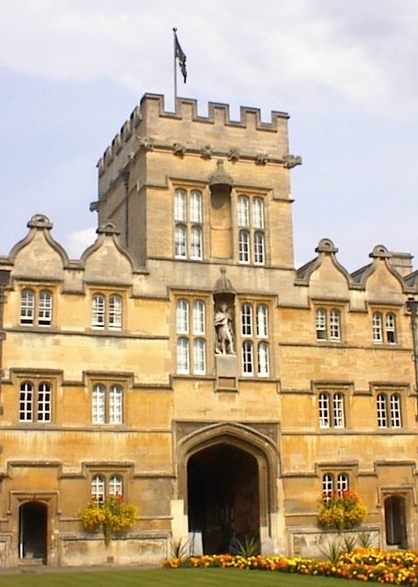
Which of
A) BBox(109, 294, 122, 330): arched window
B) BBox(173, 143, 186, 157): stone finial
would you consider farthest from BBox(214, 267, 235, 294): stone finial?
BBox(173, 143, 186, 157): stone finial

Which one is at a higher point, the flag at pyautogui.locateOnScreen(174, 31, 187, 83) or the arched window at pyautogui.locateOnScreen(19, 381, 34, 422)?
the flag at pyautogui.locateOnScreen(174, 31, 187, 83)

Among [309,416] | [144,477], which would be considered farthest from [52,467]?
[309,416]

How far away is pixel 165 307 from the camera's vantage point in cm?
3152

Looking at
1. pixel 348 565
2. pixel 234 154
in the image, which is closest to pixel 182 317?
pixel 234 154

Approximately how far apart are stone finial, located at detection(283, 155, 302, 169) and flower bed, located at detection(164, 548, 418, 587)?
15117 mm

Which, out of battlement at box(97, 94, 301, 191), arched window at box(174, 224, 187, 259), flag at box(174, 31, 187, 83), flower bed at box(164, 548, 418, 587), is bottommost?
flower bed at box(164, 548, 418, 587)

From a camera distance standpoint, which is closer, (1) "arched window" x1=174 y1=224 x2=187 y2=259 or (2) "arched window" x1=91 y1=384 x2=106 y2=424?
(2) "arched window" x1=91 y1=384 x2=106 y2=424

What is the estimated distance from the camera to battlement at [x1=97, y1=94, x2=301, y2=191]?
3303cm

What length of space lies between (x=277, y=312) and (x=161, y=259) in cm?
457

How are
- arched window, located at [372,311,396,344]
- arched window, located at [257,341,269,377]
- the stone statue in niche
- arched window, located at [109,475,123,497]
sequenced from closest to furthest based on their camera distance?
arched window, located at [109,475,123,497], the stone statue in niche, arched window, located at [257,341,269,377], arched window, located at [372,311,396,344]

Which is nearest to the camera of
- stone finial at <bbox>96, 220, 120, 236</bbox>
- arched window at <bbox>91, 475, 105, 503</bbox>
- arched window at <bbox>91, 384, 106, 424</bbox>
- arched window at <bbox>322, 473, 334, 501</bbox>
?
arched window at <bbox>91, 475, 105, 503</bbox>

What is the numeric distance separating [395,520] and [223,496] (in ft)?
21.2

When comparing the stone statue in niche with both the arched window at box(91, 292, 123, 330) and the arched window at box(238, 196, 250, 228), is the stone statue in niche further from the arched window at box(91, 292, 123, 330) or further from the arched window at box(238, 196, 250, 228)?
the arched window at box(91, 292, 123, 330)

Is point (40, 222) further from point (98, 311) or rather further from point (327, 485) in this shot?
point (327, 485)
